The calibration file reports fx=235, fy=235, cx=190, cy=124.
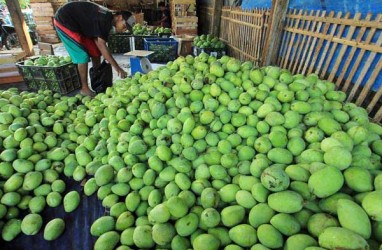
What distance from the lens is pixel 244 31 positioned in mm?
6445

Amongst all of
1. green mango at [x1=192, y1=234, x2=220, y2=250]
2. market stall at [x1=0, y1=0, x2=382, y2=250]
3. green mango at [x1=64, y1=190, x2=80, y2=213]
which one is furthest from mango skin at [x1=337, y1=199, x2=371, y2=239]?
green mango at [x1=64, y1=190, x2=80, y2=213]

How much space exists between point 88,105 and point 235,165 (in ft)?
6.41

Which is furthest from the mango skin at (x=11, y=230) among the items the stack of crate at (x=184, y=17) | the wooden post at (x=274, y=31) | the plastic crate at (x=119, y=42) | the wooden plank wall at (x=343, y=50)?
the stack of crate at (x=184, y=17)

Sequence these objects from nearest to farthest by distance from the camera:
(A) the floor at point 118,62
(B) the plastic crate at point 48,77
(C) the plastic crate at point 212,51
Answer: (B) the plastic crate at point 48,77 → (A) the floor at point 118,62 → (C) the plastic crate at point 212,51

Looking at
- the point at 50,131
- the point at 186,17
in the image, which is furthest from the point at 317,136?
the point at 186,17

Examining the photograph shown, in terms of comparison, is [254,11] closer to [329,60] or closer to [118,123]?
[329,60]

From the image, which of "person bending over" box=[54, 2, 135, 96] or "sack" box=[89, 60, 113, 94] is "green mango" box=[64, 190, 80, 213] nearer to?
"person bending over" box=[54, 2, 135, 96]

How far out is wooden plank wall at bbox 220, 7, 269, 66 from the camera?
5.49m

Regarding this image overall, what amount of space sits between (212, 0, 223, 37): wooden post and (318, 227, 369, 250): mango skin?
27.5 ft

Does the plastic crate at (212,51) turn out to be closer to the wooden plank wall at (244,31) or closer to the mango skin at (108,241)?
the wooden plank wall at (244,31)

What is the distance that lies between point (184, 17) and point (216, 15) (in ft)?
5.23

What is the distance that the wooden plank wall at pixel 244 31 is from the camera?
5.49m

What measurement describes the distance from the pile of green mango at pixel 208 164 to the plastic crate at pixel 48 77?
6.54ft

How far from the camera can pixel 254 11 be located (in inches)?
228
